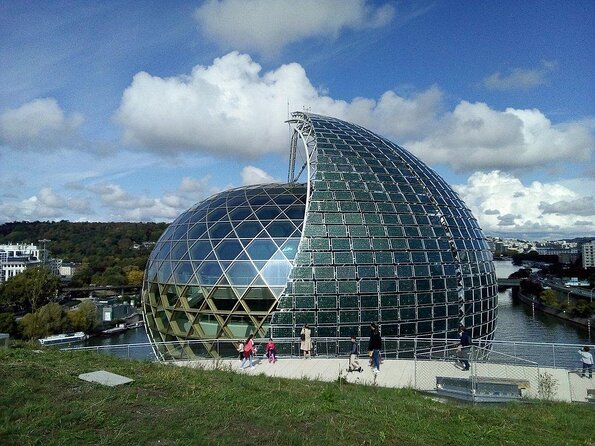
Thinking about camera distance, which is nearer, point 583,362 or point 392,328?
point 583,362

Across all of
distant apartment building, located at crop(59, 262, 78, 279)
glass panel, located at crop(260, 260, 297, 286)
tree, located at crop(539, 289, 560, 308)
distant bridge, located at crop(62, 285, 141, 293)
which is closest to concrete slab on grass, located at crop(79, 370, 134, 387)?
glass panel, located at crop(260, 260, 297, 286)

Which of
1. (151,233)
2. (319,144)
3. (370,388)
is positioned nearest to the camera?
(370,388)

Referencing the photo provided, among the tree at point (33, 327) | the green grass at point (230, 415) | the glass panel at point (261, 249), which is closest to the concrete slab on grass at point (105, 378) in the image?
the green grass at point (230, 415)

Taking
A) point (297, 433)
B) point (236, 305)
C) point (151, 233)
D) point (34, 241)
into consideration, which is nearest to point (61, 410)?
point (297, 433)

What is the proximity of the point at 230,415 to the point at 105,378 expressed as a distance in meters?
3.85

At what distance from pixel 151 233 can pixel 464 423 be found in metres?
185

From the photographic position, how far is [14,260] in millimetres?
133250

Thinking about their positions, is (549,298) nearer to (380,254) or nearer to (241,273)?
(380,254)

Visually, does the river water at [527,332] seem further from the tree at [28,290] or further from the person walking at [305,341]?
the person walking at [305,341]

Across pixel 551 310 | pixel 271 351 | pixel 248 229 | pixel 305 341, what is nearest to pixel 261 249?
pixel 248 229

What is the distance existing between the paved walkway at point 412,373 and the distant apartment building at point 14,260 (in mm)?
128369

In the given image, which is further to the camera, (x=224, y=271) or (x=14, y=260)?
(x=14, y=260)

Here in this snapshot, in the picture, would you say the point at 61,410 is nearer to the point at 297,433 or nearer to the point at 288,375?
the point at 297,433

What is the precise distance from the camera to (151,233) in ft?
603
